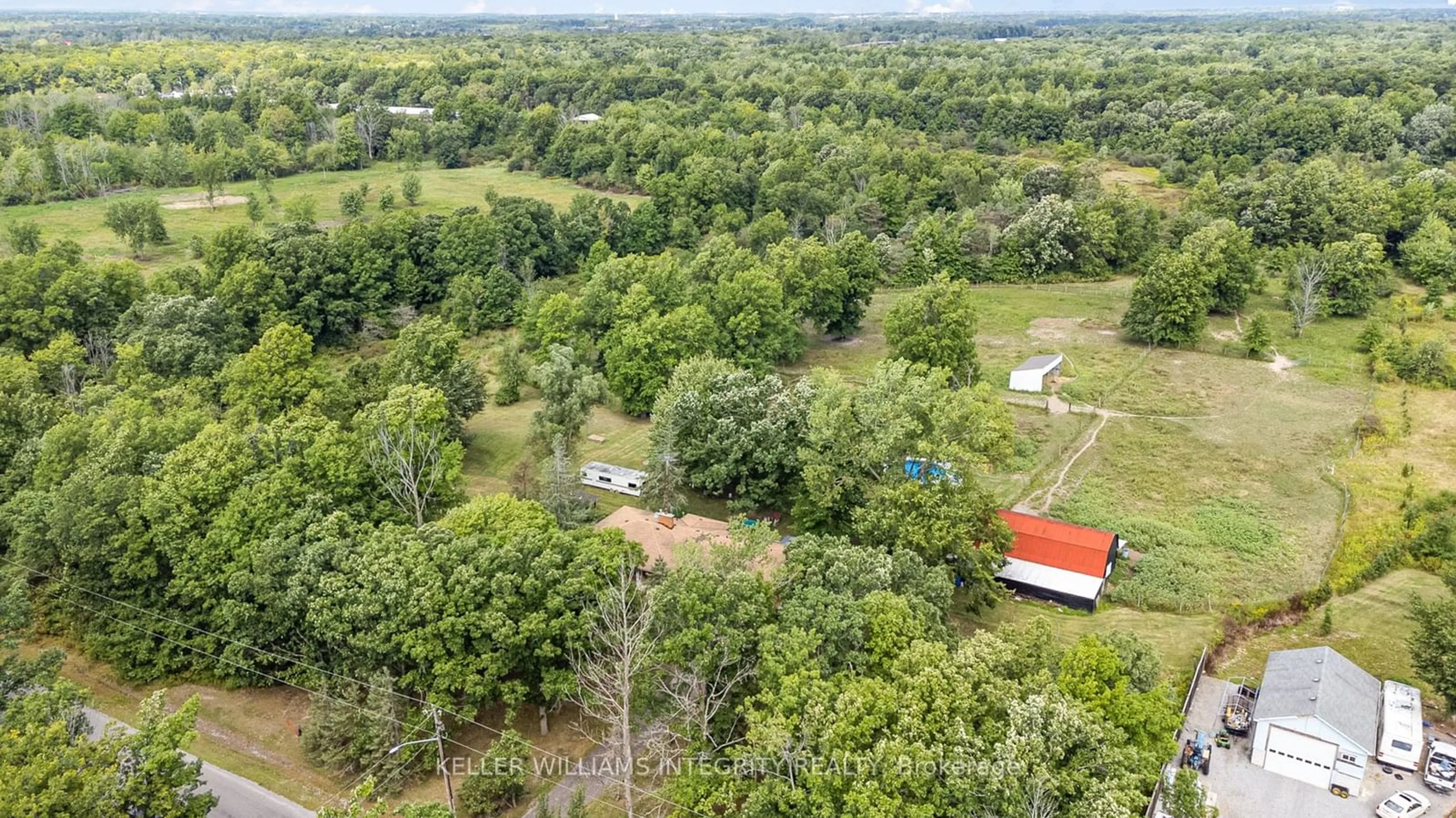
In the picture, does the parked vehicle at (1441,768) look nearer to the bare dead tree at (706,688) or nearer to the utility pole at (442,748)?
the bare dead tree at (706,688)

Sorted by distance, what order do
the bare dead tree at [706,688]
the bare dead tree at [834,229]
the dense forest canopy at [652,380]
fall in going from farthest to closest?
the bare dead tree at [834,229]
the dense forest canopy at [652,380]
the bare dead tree at [706,688]

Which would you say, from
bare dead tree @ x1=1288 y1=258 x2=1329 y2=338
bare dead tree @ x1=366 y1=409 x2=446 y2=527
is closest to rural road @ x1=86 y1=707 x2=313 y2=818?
bare dead tree @ x1=366 y1=409 x2=446 y2=527

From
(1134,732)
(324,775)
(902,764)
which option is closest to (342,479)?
(324,775)

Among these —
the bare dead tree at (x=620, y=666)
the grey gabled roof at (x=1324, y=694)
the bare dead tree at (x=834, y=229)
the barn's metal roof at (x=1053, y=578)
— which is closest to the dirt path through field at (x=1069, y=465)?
the barn's metal roof at (x=1053, y=578)

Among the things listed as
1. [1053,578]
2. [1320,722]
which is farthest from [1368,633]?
[1053,578]

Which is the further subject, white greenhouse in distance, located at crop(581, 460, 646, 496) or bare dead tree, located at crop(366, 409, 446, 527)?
white greenhouse in distance, located at crop(581, 460, 646, 496)

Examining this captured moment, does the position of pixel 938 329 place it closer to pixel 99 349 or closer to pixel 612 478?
pixel 612 478

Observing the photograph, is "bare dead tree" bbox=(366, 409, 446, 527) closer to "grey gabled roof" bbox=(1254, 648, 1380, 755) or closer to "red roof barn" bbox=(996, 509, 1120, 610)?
"red roof barn" bbox=(996, 509, 1120, 610)
